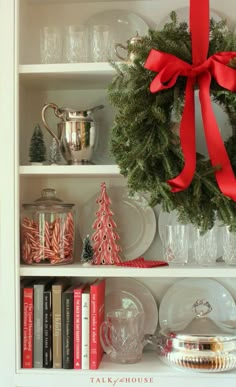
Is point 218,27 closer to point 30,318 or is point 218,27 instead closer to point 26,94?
point 26,94

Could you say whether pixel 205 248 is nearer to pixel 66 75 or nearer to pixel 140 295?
pixel 140 295

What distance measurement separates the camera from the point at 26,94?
1680 millimetres

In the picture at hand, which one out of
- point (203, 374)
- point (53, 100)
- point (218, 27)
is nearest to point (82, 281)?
point (203, 374)

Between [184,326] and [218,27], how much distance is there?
79 centimetres

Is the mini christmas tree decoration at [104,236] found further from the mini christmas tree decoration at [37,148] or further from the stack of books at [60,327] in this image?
the mini christmas tree decoration at [37,148]

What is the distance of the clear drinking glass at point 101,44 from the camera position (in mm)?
1532

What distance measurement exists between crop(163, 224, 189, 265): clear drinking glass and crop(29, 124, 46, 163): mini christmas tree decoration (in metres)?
0.42

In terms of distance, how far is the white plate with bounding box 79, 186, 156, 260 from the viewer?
1627mm

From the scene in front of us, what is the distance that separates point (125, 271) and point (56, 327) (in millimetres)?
252

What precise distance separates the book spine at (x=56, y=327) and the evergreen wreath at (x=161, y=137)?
1.28 feet

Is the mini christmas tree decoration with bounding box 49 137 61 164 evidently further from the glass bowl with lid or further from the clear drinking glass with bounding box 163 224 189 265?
the glass bowl with lid

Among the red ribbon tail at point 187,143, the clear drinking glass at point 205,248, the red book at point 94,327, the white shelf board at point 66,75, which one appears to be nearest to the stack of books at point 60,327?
the red book at point 94,327

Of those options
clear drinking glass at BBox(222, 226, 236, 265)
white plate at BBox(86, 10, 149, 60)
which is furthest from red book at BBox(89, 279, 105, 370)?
white plate at BBox(86, 10, 149, 60)

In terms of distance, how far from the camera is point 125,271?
1.45 m
